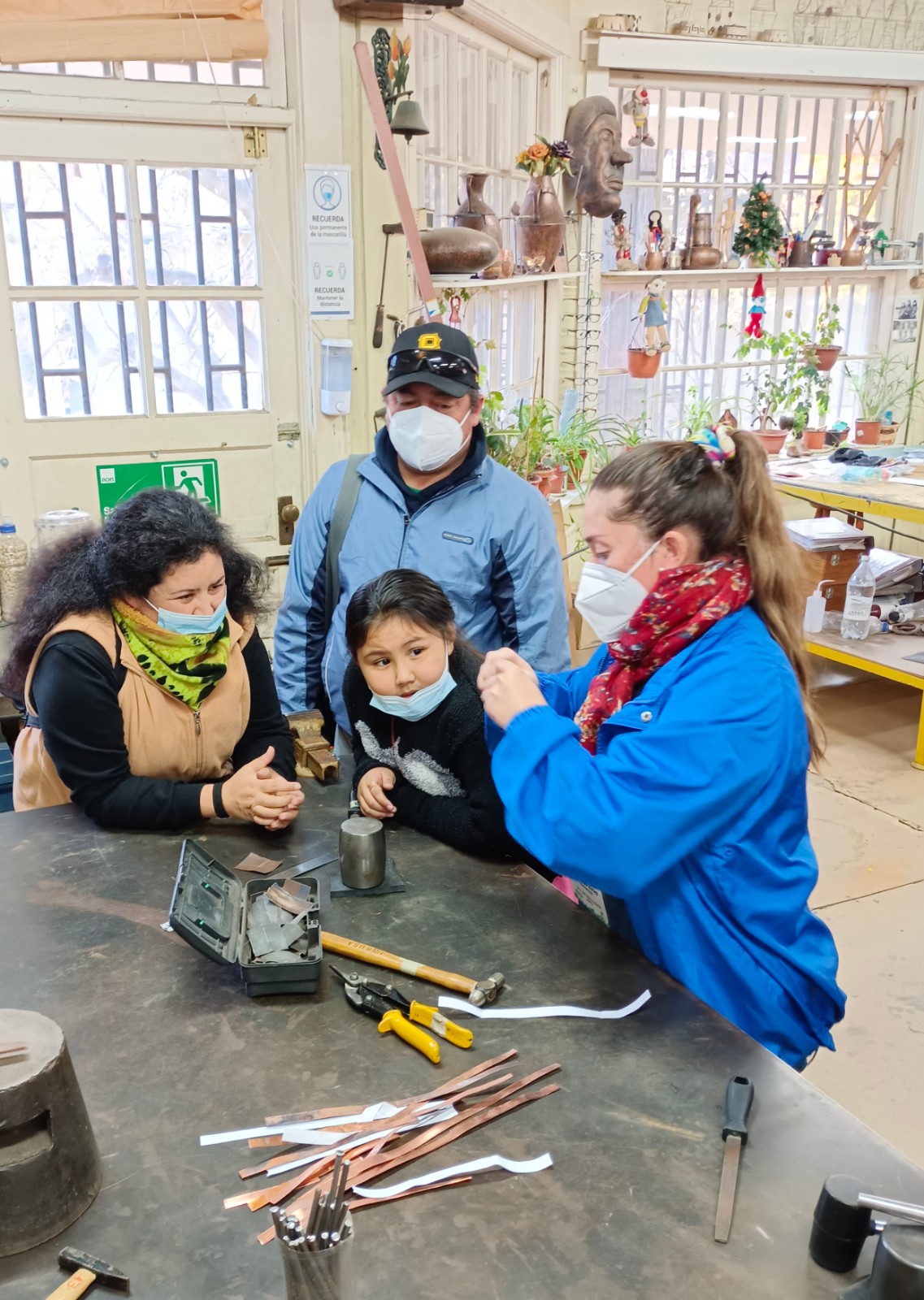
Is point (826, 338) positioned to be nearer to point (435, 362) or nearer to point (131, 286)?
point (131, 286)

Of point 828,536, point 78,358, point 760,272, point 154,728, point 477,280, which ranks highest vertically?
point 760,272

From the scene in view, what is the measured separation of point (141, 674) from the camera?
1.91 m

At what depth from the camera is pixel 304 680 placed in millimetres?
2617

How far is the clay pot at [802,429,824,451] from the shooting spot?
19.7ft

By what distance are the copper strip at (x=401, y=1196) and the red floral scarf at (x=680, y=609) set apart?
0.72 meters

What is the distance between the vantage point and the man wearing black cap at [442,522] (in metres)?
2.38

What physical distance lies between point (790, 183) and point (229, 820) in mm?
5933

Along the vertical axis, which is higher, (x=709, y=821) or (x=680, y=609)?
(x=680, y=609)

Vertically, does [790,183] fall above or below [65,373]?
above

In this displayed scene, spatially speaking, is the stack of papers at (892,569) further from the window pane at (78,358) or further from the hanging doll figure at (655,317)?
the window pane at (78,358)

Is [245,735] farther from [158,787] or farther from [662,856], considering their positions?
[662,856]

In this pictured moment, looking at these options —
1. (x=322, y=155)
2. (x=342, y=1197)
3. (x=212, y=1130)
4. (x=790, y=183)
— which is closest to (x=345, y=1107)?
(x=212, y=1130)

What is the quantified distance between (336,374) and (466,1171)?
311 cm

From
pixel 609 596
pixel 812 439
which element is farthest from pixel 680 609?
pixel 812 439
